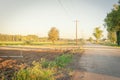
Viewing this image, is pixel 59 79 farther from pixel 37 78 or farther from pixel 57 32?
pixel 57 32

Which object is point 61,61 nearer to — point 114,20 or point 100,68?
point 100,68

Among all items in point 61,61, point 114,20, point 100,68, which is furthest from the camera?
point 114,20

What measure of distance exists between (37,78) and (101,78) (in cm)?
322

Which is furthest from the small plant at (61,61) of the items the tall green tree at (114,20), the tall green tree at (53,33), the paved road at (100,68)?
the tall green tree at (53,33)

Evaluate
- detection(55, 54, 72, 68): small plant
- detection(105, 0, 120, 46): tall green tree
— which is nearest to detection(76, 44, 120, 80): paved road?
detection(55, 54, 72, 68): small plant

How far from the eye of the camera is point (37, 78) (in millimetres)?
10195

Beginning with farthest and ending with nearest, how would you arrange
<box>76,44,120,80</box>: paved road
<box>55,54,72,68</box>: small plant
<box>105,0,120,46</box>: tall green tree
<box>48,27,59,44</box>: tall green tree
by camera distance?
<box>48,27,59,44</box>: tall green tree < <box>105,0,120,46</box>: tall green tree < <box>55,54,72,68</box>: small plant < <box>76,44,120,80</box>: paved road

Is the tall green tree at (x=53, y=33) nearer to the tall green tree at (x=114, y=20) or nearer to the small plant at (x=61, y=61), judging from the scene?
the tall green tree at (x=114, y=20)

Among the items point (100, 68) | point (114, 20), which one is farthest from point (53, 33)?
point (100, 68)

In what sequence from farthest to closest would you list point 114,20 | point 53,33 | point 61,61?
1. point 53,33
2. point 114,20
3. point 61,61

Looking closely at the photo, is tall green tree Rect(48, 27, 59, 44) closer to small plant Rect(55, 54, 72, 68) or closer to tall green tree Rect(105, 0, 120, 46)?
tall green tree Rect(105, 0, 120, 46)

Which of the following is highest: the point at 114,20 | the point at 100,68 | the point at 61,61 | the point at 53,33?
the point at 114,20

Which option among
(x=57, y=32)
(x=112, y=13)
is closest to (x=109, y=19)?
(x=112, y=13)

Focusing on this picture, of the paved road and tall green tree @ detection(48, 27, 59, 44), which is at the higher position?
tall green tree @ detection(48, 27, 59, 44)
